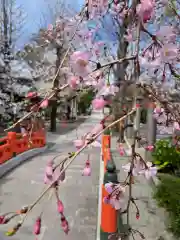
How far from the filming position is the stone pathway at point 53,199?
169 inches

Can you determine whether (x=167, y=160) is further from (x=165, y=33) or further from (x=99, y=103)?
(x=165, y=33)

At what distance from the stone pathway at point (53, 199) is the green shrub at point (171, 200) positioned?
1.13 metres

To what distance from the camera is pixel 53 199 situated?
5.39 meters

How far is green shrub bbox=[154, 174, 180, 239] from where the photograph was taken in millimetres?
3517

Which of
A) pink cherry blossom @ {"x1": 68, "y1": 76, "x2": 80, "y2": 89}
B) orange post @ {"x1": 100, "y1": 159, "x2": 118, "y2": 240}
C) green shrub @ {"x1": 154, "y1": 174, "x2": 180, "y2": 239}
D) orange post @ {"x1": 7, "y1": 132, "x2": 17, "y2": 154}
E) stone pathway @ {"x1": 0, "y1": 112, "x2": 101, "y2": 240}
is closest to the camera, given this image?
pink cherry blossom @ {"x1": 68, "y1": 76, "x2": 80, "y2": 89}

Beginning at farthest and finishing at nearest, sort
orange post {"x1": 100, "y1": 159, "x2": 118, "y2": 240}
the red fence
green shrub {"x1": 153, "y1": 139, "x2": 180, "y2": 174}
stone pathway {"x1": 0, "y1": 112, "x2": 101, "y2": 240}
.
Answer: the red fence < green shrub {"x1": 153, "y1": 139, "x2": 180, "y2": 174} < stone pathway {"x1": 0, "y1": 112, "x2": 101, "y2": 240} < orange post {"x1": 100, "y1": 159, "x2": 118, "y2": 240}

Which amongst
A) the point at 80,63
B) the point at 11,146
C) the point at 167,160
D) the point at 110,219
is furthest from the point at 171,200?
the point at 11,146

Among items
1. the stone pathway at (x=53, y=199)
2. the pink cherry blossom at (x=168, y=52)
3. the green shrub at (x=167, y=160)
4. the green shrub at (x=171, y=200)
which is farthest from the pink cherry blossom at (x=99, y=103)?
the green shrub at (x=167, y=160)

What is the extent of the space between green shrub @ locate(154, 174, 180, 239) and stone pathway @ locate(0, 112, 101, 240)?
44.6 inches

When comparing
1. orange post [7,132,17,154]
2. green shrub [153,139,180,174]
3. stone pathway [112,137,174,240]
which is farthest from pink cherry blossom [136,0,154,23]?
orange post [7,132,17,154]

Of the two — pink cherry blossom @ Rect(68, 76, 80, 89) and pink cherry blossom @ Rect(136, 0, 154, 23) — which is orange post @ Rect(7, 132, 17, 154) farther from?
Answer: pink cherry blossom @ Rect(136, 0, 154, 23)

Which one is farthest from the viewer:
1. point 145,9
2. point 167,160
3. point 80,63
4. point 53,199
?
point 167,160

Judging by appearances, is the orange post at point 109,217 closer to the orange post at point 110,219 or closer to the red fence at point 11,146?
the orange post at point 110,219

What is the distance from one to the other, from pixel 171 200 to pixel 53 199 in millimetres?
2309
